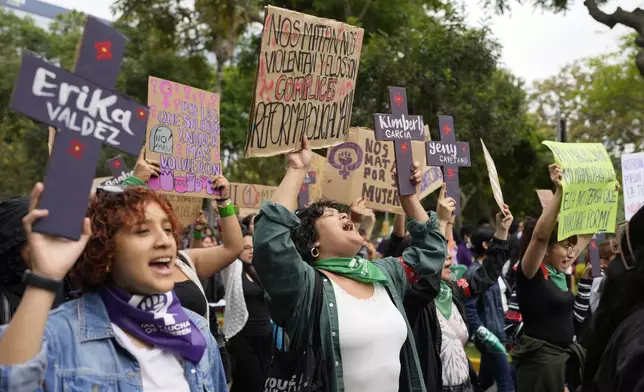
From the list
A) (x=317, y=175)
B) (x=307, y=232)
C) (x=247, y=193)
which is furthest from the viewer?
(x=247, y=193)

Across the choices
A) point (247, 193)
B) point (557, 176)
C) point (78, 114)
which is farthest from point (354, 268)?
point (247, 193)

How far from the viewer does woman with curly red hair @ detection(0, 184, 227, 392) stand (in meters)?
2.56

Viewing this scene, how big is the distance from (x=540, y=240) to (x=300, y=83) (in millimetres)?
1923

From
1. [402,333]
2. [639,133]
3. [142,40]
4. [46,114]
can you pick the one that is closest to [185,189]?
[402,333]

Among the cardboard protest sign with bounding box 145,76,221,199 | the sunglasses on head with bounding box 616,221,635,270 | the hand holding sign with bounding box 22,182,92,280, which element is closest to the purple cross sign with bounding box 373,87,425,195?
the cardboard protest sign with bounding box 145,76,221,199

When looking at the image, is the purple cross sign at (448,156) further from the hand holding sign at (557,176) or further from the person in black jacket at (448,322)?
the hand holding sign at (557,176)

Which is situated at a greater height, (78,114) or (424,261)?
(78,114)

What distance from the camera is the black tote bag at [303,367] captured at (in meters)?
3.83

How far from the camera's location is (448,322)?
17.8 ft

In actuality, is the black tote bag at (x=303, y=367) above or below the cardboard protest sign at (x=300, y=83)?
below

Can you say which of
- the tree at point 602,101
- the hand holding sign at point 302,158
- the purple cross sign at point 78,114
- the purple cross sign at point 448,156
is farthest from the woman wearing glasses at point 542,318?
the tree at point 602,101

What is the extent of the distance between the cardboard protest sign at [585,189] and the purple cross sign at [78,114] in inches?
151

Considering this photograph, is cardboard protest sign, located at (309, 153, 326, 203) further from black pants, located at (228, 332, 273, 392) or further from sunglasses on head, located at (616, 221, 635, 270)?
sunglasses on head, located at (616, 221, 635, 270)

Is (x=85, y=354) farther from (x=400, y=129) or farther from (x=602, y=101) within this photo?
(x=602, y=101)
